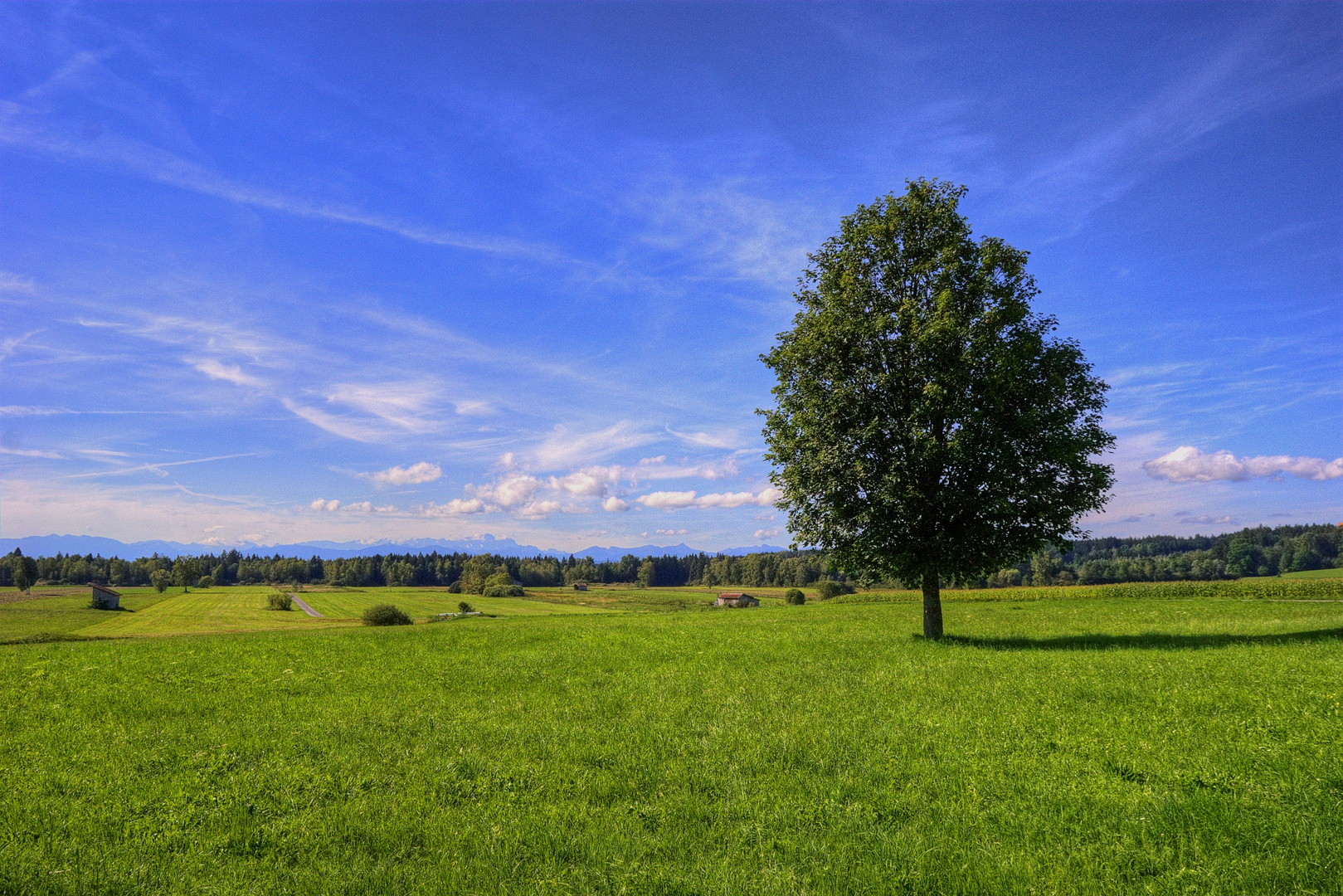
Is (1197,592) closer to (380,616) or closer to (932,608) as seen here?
(932,608)

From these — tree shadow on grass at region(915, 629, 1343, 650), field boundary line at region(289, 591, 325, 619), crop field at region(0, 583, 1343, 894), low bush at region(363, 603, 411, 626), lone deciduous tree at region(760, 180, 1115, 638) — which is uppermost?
lone deciduous tree at region(760, 180, 1115, 638)

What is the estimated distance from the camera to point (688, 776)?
9.37 metres

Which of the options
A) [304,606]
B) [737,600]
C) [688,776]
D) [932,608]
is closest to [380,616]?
[932,608]

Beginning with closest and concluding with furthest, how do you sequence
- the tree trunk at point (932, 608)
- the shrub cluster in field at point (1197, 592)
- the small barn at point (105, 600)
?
the tree trunk at point (932, 608) < the shrub cluster in field at point (1197, 592) < the small barn at point (105, 600)

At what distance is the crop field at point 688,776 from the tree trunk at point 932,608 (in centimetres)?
518

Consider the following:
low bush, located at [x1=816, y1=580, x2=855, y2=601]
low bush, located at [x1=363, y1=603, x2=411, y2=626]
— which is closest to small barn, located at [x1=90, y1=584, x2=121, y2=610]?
low bush, located at [x1=363, y1=603, x2=411, y2=626]

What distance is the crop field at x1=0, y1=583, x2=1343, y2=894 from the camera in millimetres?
6785

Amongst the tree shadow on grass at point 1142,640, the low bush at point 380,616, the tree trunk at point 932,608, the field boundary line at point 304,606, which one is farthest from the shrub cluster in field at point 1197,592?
the field boundary line at point 304,606

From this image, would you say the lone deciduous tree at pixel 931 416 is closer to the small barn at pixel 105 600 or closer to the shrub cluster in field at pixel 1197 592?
the shrub cluster in field at pixel 1197 592

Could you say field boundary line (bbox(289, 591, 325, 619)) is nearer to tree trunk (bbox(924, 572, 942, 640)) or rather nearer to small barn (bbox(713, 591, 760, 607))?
small barn (bbox(713, 591, 760, 607))

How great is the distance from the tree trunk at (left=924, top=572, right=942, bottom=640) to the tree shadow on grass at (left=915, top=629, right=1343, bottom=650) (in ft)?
1.48

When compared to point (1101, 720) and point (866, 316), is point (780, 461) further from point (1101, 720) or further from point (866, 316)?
point (1101, 720)

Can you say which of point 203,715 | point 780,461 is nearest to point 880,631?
point 780,461

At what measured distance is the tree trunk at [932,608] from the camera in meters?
24.5
